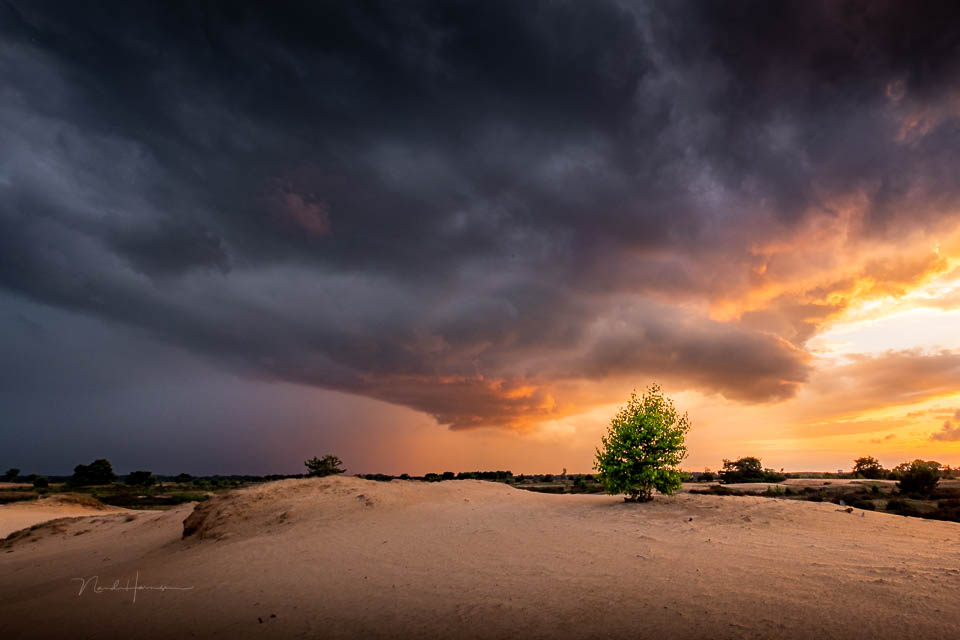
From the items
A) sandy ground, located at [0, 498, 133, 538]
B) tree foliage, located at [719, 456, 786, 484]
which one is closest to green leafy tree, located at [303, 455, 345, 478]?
sandy ground, located at [0, 498, 133, 538]

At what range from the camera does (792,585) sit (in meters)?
8.93

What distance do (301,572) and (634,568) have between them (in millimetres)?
9111

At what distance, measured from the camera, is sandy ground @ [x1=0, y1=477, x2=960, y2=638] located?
7.70 metres

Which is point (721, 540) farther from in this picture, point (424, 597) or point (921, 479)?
point (921, 479)

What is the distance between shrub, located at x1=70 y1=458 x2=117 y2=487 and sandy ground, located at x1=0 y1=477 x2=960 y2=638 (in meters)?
70.9

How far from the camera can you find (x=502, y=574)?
10.9 meters

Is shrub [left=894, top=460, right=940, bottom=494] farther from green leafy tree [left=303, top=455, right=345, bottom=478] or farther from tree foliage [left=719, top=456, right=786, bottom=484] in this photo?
green leafy tree [left=303, top=455, right=345, bottom=478]

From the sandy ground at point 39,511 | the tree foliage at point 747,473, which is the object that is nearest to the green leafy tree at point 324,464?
the sandy ground at point 39,511

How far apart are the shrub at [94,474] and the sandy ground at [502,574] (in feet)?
233

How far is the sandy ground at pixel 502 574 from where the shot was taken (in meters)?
7.70

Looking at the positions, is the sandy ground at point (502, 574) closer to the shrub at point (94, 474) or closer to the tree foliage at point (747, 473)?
the tree foliage at point (747, 473)

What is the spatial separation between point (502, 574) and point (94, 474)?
95.5 meters

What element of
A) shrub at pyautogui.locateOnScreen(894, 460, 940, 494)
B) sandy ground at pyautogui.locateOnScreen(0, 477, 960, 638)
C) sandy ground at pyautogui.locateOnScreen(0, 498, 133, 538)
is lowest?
sandy ground at pyautogui.locateOnScreen(0, 498, 133, 538)

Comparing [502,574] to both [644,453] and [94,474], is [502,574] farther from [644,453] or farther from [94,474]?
[94,474]
